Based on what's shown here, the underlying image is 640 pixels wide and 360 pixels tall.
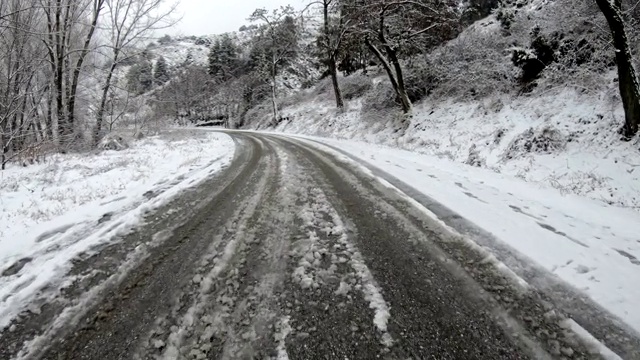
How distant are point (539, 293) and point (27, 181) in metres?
10.9

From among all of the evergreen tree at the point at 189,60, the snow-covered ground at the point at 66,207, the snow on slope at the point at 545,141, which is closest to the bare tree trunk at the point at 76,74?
the snow-covered ground at the point at 66,207

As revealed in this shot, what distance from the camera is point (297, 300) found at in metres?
2.47

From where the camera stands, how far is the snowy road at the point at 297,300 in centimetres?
202

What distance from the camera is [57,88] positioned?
43.6ft

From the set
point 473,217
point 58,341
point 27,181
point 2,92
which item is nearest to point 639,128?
point 473,217

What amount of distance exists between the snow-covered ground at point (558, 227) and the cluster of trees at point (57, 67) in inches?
496

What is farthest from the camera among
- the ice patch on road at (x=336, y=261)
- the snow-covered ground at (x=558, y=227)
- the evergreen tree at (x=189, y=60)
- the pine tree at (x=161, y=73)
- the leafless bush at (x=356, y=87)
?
the evergreen tree at (x=189, y=60)

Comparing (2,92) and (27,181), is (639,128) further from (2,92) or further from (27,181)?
(2,92)

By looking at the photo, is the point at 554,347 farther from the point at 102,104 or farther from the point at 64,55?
the point at 102,104

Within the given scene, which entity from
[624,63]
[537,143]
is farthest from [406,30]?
[624,63]

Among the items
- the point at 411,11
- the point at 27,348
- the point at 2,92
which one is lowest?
the point at 27,348

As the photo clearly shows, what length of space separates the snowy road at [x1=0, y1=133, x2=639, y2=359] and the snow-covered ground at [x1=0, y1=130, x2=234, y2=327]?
401 millimetres

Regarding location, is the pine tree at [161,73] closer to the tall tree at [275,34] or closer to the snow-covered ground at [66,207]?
the tall tree at [275,34]

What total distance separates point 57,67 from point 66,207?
1139 centimetres
